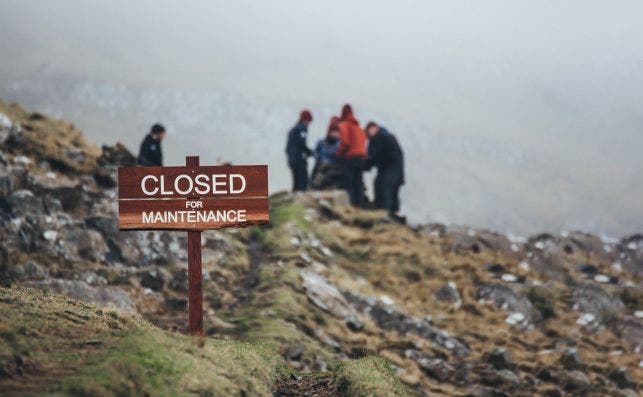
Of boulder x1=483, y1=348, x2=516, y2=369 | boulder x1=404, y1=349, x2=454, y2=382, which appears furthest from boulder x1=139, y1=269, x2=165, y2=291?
boulder x1=483, y1=348, x2=516, y2=369

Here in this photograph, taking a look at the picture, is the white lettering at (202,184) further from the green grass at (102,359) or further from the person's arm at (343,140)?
the person's arm at (343,140)

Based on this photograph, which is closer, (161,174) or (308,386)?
(161,174)

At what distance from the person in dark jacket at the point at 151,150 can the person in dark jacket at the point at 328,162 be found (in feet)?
24.8

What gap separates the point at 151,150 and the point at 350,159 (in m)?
8.05

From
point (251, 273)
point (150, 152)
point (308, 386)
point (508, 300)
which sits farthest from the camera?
point (150, 152)

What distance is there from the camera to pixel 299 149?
37750 millimetres

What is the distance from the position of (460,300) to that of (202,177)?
17.9 metres

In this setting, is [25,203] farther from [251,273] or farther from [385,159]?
[385,159]

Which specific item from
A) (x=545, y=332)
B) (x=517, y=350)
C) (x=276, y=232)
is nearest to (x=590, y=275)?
(x=545, y=332)

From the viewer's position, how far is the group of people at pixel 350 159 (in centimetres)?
3588

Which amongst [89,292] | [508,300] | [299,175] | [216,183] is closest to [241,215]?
[216,183]

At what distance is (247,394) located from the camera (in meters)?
11.5

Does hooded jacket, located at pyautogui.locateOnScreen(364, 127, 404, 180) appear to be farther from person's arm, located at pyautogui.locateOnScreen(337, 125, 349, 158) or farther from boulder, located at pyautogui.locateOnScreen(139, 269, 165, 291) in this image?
boulder, located at pyautogui.locateOnScreen(139, 269, 165, 291)

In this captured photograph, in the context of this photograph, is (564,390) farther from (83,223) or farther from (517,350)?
(83,223)
